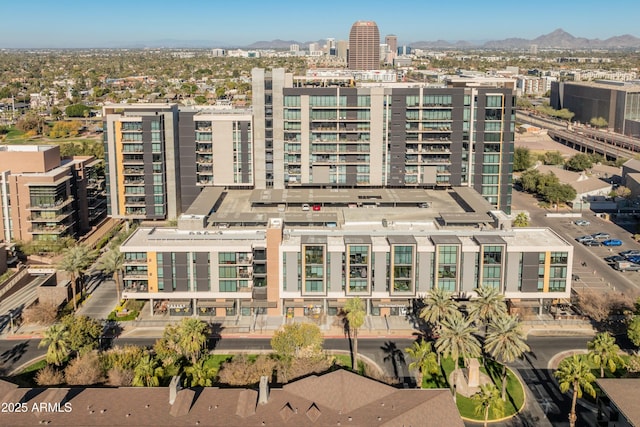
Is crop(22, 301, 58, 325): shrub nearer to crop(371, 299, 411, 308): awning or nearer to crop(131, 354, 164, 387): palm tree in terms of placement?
crop(131, 354, 164, 387): palm tree

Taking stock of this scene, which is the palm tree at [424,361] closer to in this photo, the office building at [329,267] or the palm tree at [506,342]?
the palm tree at [506,342]

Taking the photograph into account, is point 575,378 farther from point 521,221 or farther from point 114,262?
point 521,221

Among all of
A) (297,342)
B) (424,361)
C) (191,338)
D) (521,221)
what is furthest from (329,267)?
(521,221)

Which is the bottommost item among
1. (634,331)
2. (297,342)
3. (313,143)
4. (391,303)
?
(391,303)

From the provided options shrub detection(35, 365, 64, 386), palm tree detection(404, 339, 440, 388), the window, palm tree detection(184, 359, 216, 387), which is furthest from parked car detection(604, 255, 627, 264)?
shrub detection(35, 365, 64, 386)

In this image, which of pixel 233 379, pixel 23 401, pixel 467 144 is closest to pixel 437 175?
pixel 467 144
